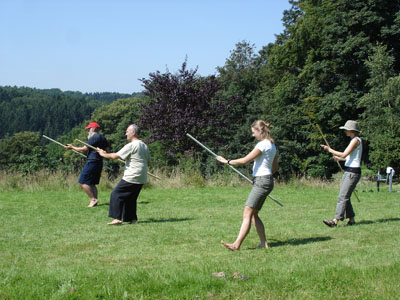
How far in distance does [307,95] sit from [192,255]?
109ft

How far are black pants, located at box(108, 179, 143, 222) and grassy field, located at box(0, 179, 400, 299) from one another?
1.10ft

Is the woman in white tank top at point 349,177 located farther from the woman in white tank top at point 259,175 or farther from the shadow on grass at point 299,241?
the woman in white tank top at point 259,175

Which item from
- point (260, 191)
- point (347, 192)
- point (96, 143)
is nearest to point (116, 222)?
point (96, 143)

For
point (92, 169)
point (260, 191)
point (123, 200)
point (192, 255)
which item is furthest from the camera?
point (92, 169)

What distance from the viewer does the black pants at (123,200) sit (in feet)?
29.0

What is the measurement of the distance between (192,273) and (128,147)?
4173 millimetres

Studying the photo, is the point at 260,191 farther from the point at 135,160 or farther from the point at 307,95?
the point at 307,95

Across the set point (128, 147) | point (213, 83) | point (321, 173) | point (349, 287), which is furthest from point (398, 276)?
→ point (321, 173)

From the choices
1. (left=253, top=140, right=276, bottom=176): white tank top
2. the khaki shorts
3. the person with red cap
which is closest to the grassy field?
the person with red cap

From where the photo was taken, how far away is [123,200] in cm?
889

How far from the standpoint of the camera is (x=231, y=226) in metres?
8.59

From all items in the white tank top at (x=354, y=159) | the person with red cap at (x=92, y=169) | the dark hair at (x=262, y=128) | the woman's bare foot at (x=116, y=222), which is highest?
the dark hair at (x=262, y=128)

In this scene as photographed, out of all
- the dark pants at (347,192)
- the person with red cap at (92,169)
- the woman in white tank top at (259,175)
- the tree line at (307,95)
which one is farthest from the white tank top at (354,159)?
the tree line at (307,95)

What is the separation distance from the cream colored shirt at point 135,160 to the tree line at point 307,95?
34.1 feet
